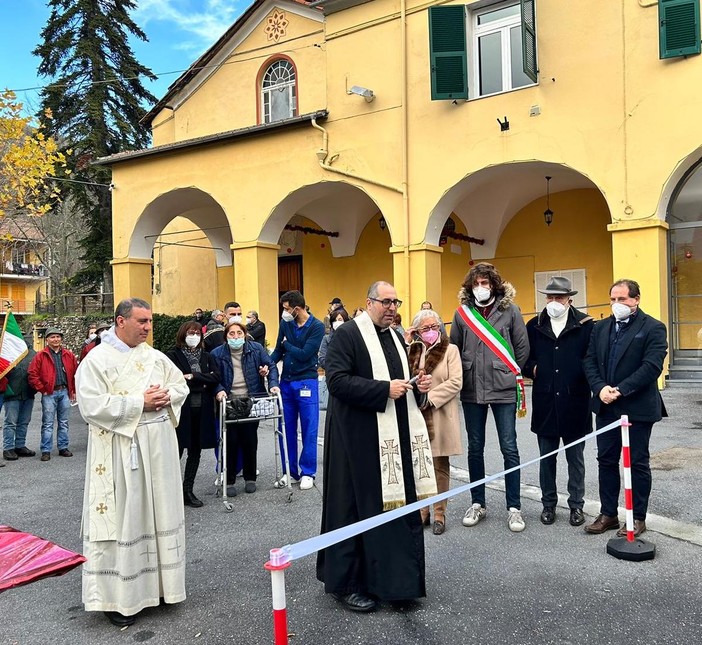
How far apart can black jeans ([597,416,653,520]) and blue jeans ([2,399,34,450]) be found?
283 inches

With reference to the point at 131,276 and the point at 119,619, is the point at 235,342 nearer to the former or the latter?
the point at 119,619

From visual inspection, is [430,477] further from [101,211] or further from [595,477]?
[101,211]

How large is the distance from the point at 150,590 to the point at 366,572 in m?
1.27

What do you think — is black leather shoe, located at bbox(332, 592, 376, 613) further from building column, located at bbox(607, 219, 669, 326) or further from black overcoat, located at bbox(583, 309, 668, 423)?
building column, located at bbox(607, 219, 669, 326)

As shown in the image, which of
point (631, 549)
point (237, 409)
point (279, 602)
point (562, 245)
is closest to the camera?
point (279, 602)

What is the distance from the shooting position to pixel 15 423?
337 inches

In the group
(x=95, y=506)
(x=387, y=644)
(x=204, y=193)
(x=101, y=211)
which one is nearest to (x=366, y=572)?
(x=387, y=644)

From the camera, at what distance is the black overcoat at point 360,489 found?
12.0ft

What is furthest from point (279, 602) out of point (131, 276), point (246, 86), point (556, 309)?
point (246, 86)

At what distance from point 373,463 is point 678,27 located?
396 inches

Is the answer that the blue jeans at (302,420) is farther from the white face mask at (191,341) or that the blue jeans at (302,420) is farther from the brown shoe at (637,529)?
the brown shoe at (637,529)

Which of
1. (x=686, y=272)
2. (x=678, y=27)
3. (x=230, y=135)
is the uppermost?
(x=678, y=27)

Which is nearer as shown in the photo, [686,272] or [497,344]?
[497,344]

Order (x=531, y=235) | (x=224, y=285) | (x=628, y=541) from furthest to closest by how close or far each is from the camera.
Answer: (x=224, y=285) < (x=531, y=235) < (x=628, y=541)
